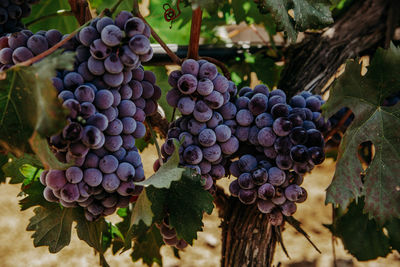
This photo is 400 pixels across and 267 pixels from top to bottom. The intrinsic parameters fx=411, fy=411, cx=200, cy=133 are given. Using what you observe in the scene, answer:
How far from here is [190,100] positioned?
2.03ft

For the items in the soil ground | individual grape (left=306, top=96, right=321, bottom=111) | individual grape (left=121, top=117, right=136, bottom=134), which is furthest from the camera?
the soil ground

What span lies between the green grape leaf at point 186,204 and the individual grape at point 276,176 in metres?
0.10

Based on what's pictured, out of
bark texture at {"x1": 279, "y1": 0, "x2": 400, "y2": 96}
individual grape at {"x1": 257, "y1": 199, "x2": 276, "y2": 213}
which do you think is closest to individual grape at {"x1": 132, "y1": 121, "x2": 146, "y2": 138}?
individual grape at {"x1": 257, "y1": 199, "x2": 276, "y2": 213}

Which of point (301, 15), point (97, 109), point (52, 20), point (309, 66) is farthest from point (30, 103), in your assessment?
point (309, 66)

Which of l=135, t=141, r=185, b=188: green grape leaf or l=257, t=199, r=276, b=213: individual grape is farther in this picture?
l=257, t=199, r=276, b=213: individual grape

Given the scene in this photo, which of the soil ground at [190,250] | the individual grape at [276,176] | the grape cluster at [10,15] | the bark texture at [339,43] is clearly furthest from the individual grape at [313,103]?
the soil ground at [190,250]

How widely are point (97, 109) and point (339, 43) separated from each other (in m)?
0.69

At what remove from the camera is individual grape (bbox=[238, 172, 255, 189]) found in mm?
628

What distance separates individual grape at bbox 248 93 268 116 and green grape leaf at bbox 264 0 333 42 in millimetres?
102

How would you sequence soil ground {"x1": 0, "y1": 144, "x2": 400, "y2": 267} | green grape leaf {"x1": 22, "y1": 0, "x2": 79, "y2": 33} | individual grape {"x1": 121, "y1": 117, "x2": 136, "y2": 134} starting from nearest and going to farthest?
1. individual grape {"x1": 121, "y1": 117, "x2": 136, "y2": 134}
2. green grape leaf {"x1": 22, "y1": 0, "x2": 79, "y2": 33}
3. soil ground {"x1": 0, "y1": 144, "x2": 400, "y2": 267}

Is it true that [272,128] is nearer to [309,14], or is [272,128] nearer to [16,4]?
[309,14]

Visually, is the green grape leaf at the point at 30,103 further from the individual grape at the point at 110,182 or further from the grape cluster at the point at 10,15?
the grape cluster at the point at 10,15

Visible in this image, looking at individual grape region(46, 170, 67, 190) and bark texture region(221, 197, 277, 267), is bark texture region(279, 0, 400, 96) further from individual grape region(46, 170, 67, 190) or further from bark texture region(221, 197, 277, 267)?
individual grape region(46, 170, 67, 190)

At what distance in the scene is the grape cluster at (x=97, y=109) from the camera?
525 mm
